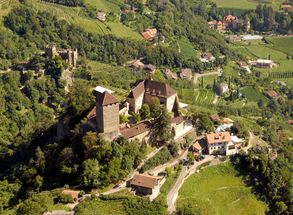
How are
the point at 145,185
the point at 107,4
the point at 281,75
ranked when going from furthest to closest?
the point at 107,4, the point at 281,75, the point at 145,185

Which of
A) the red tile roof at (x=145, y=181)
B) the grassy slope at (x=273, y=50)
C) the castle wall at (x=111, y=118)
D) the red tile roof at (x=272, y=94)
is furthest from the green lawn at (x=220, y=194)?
the grassy slope at (x=273, y=50)

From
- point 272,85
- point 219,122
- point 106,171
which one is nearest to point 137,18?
point 272,85

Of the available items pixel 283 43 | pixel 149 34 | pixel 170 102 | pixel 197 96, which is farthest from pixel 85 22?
pixel 170 102

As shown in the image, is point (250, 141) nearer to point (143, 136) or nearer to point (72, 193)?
point (143, 136)

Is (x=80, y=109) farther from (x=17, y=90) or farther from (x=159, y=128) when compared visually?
(x=17, y=90)

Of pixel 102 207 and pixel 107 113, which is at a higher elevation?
pixel 107 113

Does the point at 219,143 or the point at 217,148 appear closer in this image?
the point at 219,143

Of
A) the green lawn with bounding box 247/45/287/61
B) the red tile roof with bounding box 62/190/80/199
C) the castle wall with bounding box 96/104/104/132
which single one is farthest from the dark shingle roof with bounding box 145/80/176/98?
the green lawn with bounding box 247/45/287/61
